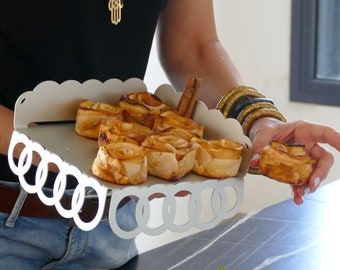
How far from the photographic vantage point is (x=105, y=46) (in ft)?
3.88

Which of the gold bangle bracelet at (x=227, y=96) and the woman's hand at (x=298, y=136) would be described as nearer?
the woman's hand at (x=298, y=136)

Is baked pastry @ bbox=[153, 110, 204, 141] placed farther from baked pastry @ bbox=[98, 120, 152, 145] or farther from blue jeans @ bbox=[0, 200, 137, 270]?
blue jeans @ bbox=[0, 200, 137, 270]

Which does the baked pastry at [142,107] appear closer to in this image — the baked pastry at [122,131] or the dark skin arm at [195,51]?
the baked pastry at [122,131]

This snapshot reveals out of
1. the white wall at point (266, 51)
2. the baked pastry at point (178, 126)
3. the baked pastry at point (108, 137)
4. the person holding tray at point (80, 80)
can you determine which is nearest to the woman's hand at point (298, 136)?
the person holding tray at point (80, 80)

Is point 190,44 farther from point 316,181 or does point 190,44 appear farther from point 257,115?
point 316,181

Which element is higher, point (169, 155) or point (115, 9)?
point (115, 9)

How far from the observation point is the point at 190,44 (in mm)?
1354

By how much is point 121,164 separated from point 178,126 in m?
0.16

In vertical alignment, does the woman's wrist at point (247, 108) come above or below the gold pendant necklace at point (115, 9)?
below

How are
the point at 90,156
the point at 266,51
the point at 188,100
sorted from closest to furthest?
the point at 90,156
the point at 188,100
the point at 266,51

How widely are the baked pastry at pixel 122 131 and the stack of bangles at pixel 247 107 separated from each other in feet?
0.61

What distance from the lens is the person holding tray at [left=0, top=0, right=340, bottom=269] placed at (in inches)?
42.7

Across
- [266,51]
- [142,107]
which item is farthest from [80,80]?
[266,51]

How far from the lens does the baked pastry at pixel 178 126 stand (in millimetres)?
949
